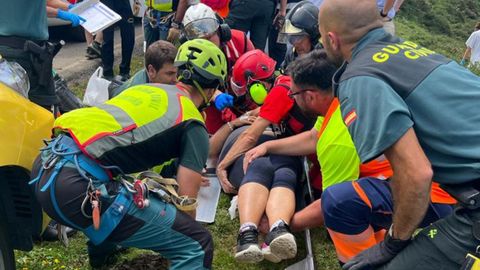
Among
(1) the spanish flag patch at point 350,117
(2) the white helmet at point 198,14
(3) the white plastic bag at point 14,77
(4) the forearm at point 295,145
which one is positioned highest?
(1) the spanish flag patch at point 350,117

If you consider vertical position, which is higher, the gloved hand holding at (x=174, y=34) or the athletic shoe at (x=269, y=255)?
the athletic shoe at (x=269, y=255)

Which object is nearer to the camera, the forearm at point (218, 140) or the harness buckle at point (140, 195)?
the harness buckle at point (140, 195)

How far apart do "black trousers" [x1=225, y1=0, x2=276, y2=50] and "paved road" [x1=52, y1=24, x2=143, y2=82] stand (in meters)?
2.37

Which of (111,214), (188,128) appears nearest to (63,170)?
(111,214)

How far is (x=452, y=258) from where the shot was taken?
2.41 meters

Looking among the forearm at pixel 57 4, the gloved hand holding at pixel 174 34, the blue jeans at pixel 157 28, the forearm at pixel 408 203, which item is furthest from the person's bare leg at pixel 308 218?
the blue jeans at pixel 157 28

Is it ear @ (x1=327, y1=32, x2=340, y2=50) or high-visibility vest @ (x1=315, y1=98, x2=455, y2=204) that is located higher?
ear @ (x1=327, y1=32, x2=340, y2=50)

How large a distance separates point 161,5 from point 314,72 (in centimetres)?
350

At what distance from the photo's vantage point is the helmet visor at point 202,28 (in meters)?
5.27

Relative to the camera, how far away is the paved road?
7737mm

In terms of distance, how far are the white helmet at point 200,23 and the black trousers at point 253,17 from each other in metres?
1.10

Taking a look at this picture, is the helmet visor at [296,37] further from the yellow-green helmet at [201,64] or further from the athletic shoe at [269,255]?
the athletic shoe at [269,255]

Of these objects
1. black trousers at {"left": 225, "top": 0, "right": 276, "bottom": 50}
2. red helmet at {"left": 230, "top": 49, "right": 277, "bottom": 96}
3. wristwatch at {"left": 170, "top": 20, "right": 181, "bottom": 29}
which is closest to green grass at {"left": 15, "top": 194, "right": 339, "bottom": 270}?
red helmet at {"left": 230, "top": 49, "right": 277, "bottom": 96}

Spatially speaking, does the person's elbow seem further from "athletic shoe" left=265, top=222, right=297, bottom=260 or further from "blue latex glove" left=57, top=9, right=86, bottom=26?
"blue latex glove" left=57, top=9, right=86, bottom=26
